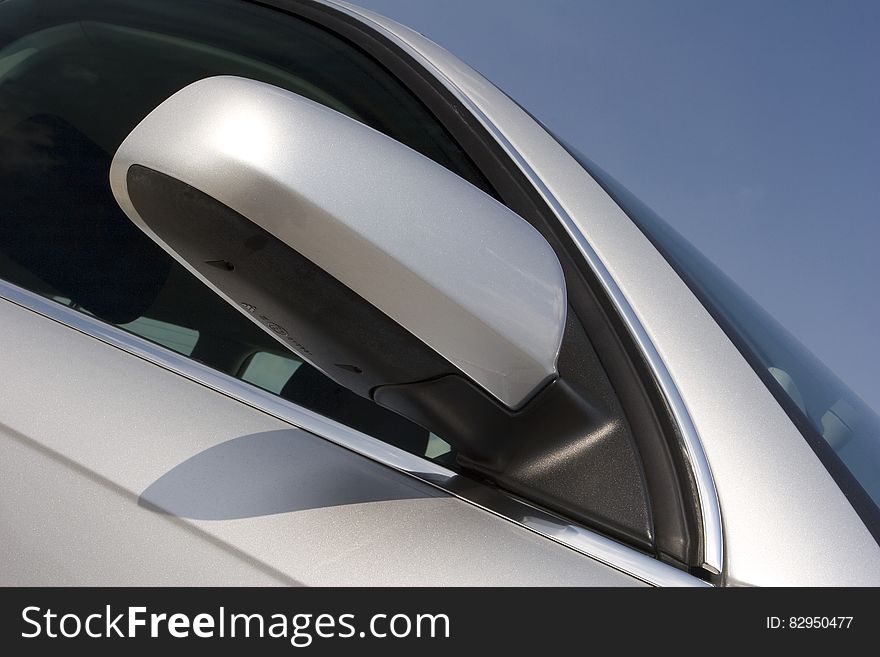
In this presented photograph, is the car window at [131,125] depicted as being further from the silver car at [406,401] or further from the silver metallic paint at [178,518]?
the silver metallic paint at [178,518]

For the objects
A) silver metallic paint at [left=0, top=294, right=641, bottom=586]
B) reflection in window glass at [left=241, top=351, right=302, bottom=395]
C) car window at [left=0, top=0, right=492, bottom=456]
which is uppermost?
car window at [left=0, top=0, right=492, bottom=456]

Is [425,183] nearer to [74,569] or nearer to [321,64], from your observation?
[74,569]

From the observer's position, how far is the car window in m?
0.93

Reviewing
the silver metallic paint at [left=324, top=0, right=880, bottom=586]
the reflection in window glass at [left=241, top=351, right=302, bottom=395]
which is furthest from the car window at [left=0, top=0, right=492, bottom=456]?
the silver metallic paint at [left=324, top=0, right=880, bottom=586]

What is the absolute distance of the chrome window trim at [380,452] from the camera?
564 millimetres

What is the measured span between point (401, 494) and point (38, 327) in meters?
0.45

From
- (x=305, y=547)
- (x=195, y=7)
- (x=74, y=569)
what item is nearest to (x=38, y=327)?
(x=74, y=569)

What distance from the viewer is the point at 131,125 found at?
122cm

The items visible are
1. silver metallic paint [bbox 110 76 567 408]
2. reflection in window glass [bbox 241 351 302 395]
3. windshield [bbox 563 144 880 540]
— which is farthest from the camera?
reflection in window glass [bbox 241 351 302 395]

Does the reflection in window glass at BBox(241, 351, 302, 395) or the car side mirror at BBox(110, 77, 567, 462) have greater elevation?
the reflection in window glass at BBox(241, 351, 302, 395)

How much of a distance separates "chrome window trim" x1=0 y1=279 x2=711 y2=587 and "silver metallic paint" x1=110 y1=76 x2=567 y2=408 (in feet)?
0.47

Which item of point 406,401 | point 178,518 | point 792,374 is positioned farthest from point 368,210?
point 792,374

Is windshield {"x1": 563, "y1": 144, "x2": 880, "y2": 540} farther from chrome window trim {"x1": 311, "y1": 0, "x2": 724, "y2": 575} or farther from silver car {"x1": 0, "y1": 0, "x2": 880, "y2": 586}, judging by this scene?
chrome window trim {"x1": 311, "y1": 0, "x2": 724, "y2": 575}

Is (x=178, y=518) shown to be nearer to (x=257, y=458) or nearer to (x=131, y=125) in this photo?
(x=257, y=458)
